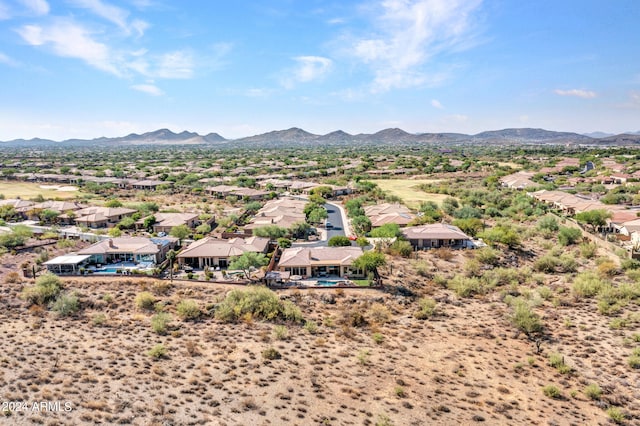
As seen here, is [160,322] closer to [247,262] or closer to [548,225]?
[247,262]

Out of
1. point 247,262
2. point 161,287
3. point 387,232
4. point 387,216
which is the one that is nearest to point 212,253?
point 247,262

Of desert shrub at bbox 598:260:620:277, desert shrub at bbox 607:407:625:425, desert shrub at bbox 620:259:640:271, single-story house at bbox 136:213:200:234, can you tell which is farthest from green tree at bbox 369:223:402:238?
desert shrub at bbox 607:407:625:425

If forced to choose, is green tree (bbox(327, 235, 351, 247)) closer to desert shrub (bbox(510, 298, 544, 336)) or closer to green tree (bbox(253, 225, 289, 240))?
green tree (bbox(253, 225, 289, 240))

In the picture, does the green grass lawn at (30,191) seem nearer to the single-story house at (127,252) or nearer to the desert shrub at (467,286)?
the single-story house at (127,252)

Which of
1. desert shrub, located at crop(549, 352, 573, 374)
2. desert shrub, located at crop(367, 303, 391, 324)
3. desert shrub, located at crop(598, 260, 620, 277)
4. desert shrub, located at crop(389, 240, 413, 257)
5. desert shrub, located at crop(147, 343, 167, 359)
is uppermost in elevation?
desert shrub, located at crop(389, 240, 413, 257)

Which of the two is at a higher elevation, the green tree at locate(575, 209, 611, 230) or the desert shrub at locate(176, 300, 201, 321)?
the green tree at locate(575, 209, 611, 230)

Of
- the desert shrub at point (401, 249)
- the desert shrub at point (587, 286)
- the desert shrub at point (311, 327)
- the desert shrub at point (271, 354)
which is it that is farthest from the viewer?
the desert shrub at point (401, 249)

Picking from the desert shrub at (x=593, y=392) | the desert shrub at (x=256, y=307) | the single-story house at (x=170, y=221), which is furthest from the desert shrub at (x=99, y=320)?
the desert shrub at (x=593, y=392)
